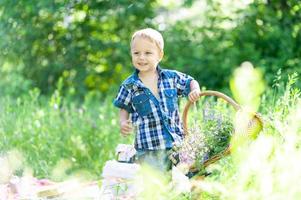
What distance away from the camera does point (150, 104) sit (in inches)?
160

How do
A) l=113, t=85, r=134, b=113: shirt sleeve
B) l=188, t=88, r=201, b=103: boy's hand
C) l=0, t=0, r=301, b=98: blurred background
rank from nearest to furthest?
l=188, t=88, r=201, b=103: boy's hand → l=113, t=85, r=134, b=113: shirt sleeve → l=0, t=0, r=301, b=98: blurred background

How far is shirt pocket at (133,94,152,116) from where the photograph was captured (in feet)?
13.3

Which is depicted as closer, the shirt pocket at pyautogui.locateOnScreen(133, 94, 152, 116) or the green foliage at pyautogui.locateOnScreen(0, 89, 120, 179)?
the shirt pocket at pyautogui.locateOnScreen(133, 94, 152, 116)

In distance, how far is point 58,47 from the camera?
357 inches

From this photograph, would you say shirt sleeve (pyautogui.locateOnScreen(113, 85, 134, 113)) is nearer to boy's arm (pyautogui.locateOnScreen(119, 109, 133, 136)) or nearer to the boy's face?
boy's arm (pyautogui.locateOnScreen(119, 109, 133, 136))

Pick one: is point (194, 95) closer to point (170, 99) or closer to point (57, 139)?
point (170, 99)

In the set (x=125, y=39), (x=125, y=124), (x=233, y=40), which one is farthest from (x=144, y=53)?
(x=125, y=39)

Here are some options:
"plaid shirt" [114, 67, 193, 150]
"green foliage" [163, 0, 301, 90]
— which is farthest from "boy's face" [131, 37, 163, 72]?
"green foliage" [163, 0, 301, 90]

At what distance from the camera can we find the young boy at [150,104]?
403cm

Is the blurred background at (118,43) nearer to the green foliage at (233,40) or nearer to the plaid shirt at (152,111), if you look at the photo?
the green foliage at (233,40)

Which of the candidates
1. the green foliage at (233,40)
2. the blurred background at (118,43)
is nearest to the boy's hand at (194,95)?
the blurred background at (118,43)

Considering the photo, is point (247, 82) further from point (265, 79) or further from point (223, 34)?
point (223, 34)

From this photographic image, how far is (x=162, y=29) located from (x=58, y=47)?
1.36m

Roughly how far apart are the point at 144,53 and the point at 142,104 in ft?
0.87
